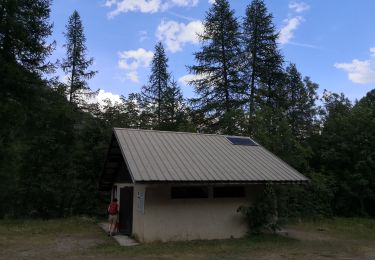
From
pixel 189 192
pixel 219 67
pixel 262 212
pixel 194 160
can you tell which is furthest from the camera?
pixel 219 67

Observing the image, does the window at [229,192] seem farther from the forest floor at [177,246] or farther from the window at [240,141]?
the window at [240,141]

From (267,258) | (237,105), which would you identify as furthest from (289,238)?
(237,105)

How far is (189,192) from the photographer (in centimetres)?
1524

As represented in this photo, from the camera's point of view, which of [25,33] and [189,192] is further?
[25,33]

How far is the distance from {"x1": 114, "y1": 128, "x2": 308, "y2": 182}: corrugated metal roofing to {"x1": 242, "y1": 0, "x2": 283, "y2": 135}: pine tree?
11.9 meters

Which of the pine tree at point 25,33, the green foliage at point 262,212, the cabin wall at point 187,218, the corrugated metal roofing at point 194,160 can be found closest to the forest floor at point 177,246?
the green foliage at point 262,212

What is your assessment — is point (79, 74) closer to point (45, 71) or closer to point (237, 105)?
point (45, 71)

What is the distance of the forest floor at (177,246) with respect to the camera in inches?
474

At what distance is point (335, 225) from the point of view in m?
21.6

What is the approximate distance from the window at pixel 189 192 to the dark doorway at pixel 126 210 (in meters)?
2.37

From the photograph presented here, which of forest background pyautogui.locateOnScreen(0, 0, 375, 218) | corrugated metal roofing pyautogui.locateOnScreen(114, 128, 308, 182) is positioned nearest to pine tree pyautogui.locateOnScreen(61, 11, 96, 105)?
forest background pyautogui.locateOnScreen(0, 0, 375, 218)

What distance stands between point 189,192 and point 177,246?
2375 mm

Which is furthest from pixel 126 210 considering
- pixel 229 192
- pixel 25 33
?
pixel 25 33

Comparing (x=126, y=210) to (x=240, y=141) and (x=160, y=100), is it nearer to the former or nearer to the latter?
(x=240, y=141)
